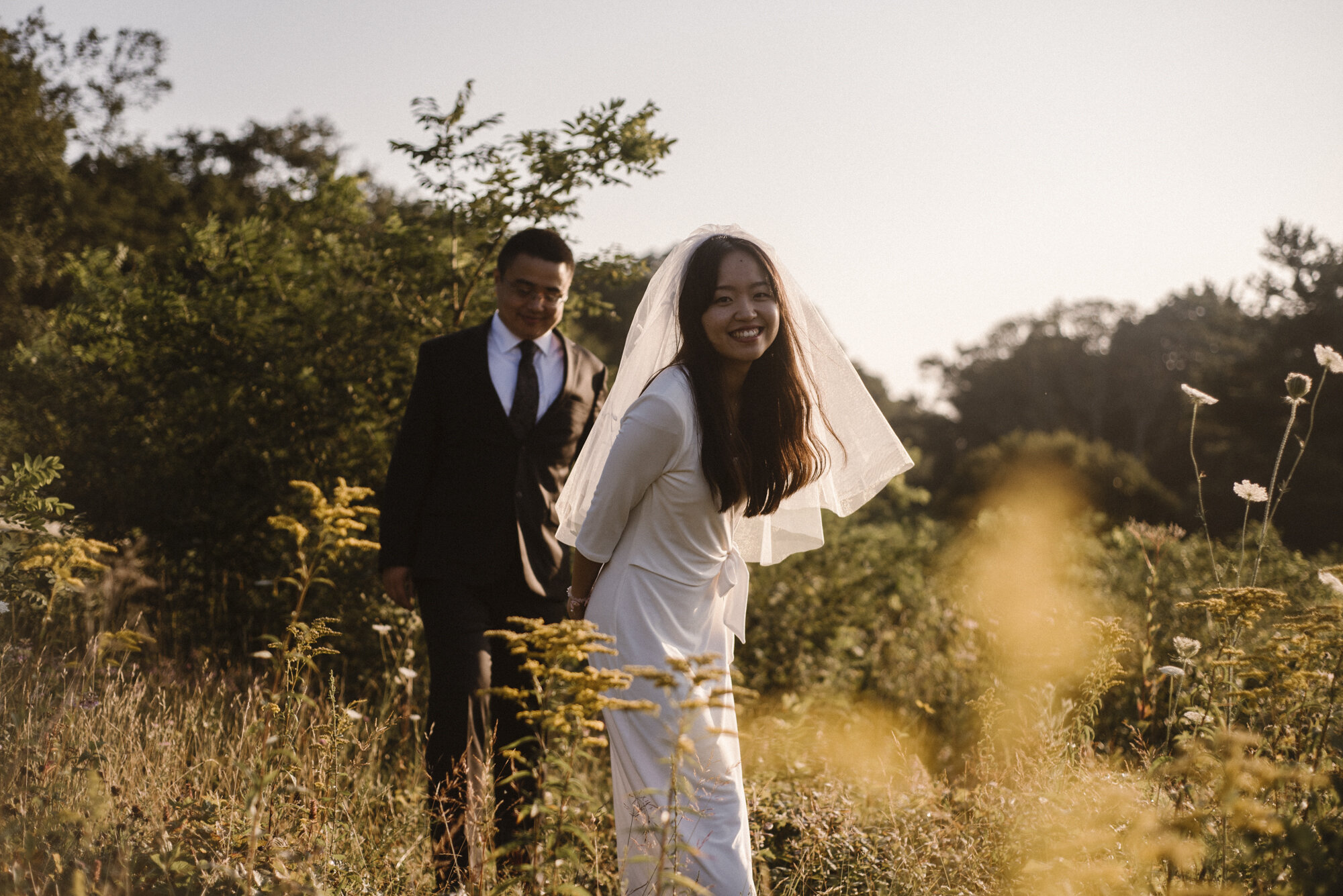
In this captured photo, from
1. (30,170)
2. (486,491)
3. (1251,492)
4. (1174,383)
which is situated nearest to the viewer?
(1251,492)

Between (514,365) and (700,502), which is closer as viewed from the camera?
(700,502)

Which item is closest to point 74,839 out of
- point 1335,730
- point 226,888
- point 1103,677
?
point 226,888

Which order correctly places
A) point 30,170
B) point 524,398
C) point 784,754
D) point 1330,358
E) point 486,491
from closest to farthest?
1. point 1330,358
2. point 486,491
3. point 524,398
4. point 784,754
5. point 30,170

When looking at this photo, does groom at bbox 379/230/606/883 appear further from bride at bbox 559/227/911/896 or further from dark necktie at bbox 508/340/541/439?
bride at bbox 559/227/911/896

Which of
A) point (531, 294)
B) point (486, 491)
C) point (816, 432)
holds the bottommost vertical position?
point (486, 491)

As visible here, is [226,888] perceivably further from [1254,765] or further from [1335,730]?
[1335,730]

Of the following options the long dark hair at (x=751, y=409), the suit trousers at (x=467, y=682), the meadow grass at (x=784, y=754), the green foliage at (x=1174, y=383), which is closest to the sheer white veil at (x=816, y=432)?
the long dark hair at (x=751, y=409)

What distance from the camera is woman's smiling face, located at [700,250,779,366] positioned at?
2.48m

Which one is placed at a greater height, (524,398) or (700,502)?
(524,398)

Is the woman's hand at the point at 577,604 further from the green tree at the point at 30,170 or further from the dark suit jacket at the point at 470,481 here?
the green tree at the point at 30,170

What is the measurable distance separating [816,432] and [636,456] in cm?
75

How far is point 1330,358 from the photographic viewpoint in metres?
2.89

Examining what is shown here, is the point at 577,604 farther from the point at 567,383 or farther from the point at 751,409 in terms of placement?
the point at 567,383

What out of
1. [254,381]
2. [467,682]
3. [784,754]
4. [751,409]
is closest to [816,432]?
[751,409]
